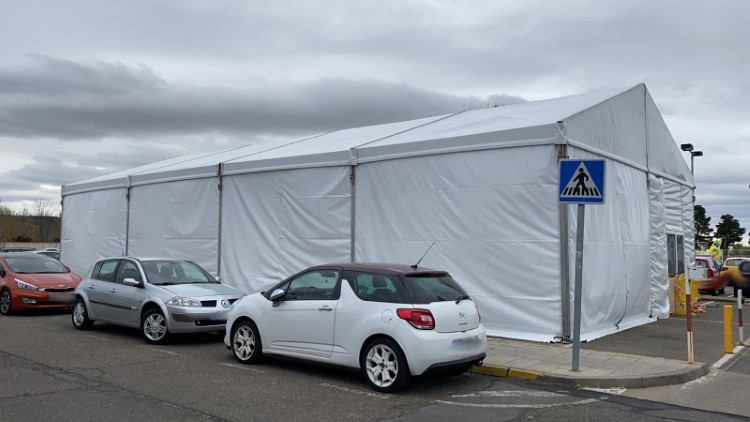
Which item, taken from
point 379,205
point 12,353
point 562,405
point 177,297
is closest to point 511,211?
point 379,205

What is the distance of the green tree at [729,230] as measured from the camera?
82.5 metres

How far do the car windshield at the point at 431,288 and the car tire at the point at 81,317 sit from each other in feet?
25.0

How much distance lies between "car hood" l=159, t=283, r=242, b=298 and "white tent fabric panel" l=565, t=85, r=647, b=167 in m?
6.65

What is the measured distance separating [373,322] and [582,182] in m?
3.31

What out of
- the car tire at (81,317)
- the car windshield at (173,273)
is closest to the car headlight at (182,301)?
the car windshield at (173,273)

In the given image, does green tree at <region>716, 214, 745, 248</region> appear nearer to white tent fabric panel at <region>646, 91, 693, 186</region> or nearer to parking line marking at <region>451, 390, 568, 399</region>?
white tent fabric panel at <region>646, 91, 693, 186</region>

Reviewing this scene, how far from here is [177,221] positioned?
55.8 ft

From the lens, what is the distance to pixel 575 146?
→ 10922 millimetres

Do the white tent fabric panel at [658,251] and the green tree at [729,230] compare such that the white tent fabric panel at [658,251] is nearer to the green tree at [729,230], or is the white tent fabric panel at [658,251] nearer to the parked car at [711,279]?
the parked car at [711,279]

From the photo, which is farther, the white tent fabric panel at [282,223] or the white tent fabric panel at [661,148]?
the white tent fabric panel at [661,148]

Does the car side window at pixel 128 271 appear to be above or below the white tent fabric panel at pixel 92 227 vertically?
below

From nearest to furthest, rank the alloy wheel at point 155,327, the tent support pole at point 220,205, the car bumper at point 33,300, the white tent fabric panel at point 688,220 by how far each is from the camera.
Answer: the alloy wheel at point 155,327
the car bumper at point 33,300
the tent support pole at point 220,205
the white tent fabric panel at point 688,220

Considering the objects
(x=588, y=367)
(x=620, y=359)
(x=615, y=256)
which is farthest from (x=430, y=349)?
(x=615, y=256)

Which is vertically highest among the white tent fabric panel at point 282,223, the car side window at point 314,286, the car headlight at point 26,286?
the white tent fabric panel at point 282,223
